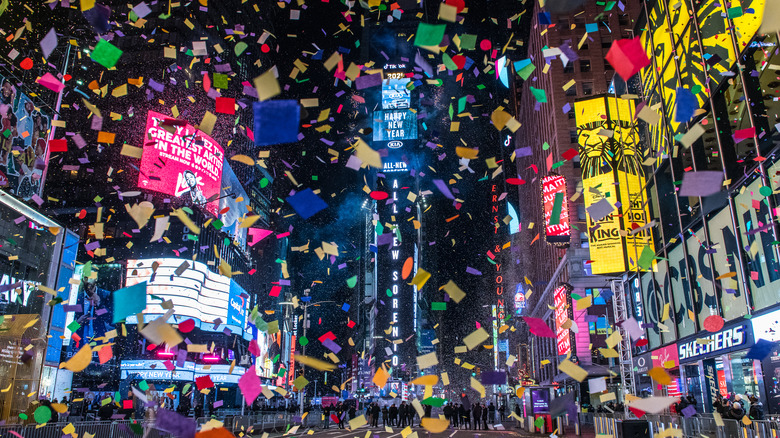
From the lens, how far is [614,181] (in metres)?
22.7

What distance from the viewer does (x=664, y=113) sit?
63.4 ft

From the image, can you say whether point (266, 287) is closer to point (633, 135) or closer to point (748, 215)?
point (633, 135)

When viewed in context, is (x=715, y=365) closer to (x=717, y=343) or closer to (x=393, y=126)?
(x=717, y=343)

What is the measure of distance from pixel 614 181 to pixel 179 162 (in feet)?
98.6

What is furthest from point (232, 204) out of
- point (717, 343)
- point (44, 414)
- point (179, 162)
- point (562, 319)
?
point (717, 343)

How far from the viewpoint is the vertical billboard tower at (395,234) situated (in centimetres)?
12044

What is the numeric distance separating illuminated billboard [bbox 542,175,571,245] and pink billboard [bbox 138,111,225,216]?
25.2 metres

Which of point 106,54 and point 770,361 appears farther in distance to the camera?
point 770,361

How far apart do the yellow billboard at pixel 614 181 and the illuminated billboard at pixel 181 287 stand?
25938 millimetres

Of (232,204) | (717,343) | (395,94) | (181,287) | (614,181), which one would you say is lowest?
(717,343)

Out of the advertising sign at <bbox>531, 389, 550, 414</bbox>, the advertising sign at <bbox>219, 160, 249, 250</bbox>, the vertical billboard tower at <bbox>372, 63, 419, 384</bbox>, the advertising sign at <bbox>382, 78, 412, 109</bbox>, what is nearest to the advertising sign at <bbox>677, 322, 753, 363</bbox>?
the advertising sign at <bbox>531, 389, 550, 414</bbox>

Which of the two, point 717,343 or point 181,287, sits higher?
point 181,287

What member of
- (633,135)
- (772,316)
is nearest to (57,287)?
(772,316)

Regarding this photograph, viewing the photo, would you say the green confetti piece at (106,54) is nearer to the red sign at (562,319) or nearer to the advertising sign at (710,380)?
the advertising sign at (710,380)
